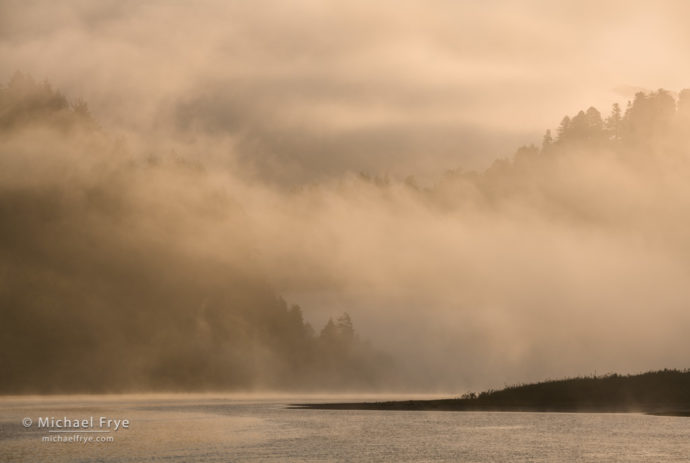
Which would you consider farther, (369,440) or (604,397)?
(604,397)

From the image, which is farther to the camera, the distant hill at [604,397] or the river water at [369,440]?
the distant hill at [604,397]

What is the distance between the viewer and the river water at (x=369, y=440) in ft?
303

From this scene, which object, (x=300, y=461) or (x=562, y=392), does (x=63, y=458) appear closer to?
(x=300, y=461)

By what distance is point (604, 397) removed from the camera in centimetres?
17325

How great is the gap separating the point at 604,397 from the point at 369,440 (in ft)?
246

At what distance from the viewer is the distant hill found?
16488 centimetres

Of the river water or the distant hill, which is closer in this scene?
the river water

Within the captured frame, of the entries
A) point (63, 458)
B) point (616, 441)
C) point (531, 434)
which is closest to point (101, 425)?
point (63, 458)

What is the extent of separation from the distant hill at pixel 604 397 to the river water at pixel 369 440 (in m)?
11.0

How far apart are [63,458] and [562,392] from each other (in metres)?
112

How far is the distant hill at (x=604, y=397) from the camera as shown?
164875mm

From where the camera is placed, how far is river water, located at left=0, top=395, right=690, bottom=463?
92.5m

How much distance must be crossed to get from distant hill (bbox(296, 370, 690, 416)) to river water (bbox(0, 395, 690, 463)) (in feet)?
36.0

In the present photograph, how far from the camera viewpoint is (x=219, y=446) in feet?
346
